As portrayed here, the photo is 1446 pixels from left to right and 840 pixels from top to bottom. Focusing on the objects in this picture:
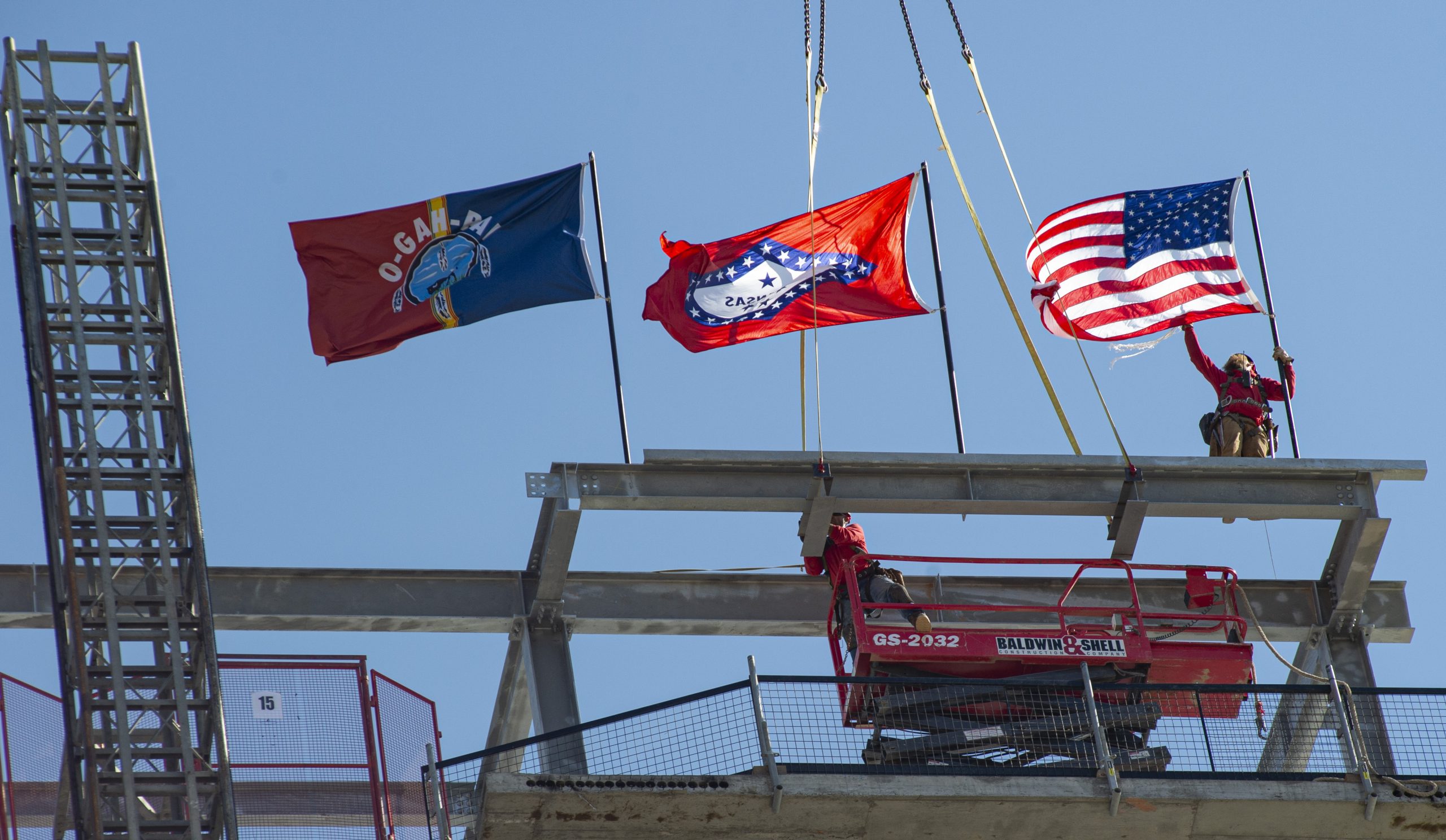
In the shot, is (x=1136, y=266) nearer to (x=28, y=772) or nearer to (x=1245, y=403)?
(x=1245, y=403)

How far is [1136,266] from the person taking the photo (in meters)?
26.0

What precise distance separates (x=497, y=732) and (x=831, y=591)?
4066mm

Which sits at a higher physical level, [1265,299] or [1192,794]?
[1265,299]

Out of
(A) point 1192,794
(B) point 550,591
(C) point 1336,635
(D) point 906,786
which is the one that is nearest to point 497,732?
(B) point 550,591

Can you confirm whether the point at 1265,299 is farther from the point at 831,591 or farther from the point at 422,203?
the point at 422,203

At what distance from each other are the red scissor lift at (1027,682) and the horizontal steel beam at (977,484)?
1.25 metres

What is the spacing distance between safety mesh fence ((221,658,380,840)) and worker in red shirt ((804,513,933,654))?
4.83m

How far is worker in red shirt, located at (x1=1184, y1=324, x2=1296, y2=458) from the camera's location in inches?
1020

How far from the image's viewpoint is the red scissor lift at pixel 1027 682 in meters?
22.1

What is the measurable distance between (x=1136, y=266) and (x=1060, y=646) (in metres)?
5.22

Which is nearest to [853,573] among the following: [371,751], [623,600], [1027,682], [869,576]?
[869,576]

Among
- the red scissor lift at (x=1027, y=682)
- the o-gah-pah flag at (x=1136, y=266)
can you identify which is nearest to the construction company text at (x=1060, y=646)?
the red scissor lift at (x=1027, y=682)

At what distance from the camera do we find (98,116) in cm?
2662

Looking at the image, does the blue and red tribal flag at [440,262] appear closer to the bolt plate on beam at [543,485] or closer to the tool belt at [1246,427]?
the bolt plate on beam at [543,485]
